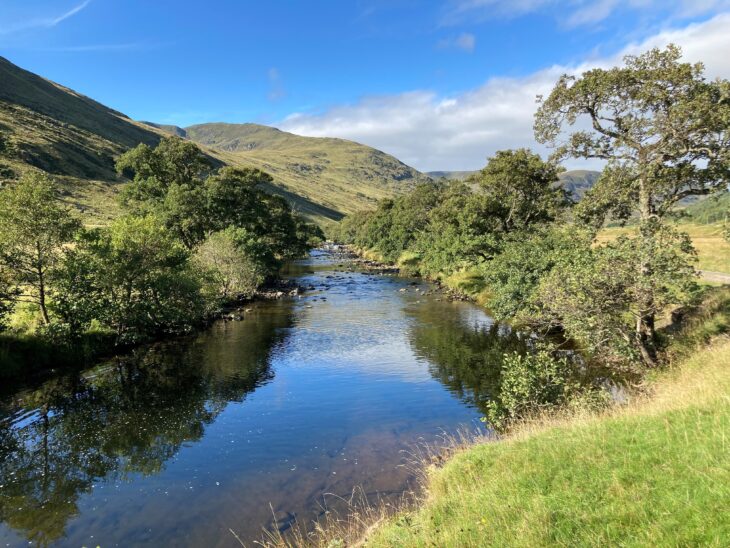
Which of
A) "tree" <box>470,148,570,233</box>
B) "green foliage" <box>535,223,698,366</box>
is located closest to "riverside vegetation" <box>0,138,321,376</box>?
"green foliage" <box>535,223,698,366</box>

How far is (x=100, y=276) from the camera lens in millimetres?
36688

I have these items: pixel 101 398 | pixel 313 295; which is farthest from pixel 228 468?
pixel 313 295

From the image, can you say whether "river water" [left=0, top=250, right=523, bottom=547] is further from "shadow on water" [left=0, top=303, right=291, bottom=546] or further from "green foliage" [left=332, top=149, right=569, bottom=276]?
"green foliage" [left=332, top=149, right=569, bottom=276]

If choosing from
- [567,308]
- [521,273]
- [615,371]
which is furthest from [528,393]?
[521,273]

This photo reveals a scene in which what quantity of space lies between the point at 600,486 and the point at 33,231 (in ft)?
124

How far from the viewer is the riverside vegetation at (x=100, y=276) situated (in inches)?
1259

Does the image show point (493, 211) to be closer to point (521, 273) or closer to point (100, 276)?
point (521, 273)

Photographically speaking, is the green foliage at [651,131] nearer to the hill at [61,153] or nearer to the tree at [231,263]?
the tree at [231,263]

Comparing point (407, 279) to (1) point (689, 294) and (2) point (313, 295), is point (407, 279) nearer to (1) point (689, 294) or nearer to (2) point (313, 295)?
(2) point (313, 295)

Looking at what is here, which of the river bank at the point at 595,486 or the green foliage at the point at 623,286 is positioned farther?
the green foliage at the point at 623,286

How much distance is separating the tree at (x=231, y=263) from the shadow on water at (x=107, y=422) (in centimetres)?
1938

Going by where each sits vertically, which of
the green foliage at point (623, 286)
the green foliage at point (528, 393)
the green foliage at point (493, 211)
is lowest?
the green foliage at point (528, 393)

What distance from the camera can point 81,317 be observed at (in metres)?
35.0

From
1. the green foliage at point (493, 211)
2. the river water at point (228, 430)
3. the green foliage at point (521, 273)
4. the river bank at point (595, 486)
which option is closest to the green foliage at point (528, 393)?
the river water at point (228, 430)
